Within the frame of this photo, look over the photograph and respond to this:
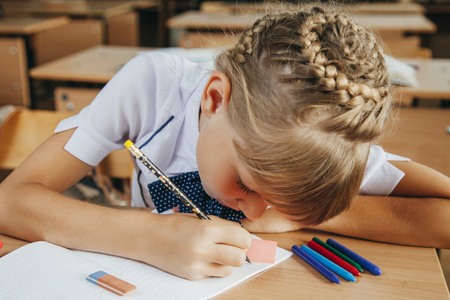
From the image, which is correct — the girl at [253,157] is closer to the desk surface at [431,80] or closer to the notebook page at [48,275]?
the notebook page at [48,275]

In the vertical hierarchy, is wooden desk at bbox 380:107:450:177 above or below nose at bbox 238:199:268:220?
below

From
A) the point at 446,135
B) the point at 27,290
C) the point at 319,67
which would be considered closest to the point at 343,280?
the point at 319,67

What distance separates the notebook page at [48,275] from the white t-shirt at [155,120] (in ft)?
Answer: 0.78

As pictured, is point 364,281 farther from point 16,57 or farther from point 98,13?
point 98,13

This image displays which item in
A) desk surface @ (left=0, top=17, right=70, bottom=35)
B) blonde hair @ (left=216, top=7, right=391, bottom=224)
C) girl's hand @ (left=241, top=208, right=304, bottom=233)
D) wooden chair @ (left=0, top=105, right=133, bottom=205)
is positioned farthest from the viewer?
desk surface @ (left=0, top=17, right=70, bottom=35)

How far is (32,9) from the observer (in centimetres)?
488

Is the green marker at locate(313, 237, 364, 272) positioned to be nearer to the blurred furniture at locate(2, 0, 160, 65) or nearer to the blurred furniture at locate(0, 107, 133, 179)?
the blurred furniture at locate(0, 107, 133, 179)

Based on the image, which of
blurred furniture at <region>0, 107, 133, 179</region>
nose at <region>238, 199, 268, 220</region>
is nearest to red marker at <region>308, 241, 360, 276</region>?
nose at <region>238, 199, 268, 220</region>

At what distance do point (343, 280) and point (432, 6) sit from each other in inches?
249

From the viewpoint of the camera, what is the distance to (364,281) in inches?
28.0

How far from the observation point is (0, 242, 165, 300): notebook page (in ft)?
2.10

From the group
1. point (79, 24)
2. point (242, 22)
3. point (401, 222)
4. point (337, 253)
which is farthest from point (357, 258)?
point (79, 24)

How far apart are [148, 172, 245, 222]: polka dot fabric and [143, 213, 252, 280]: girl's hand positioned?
0.17 m

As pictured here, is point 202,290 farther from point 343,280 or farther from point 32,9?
point 32,9
